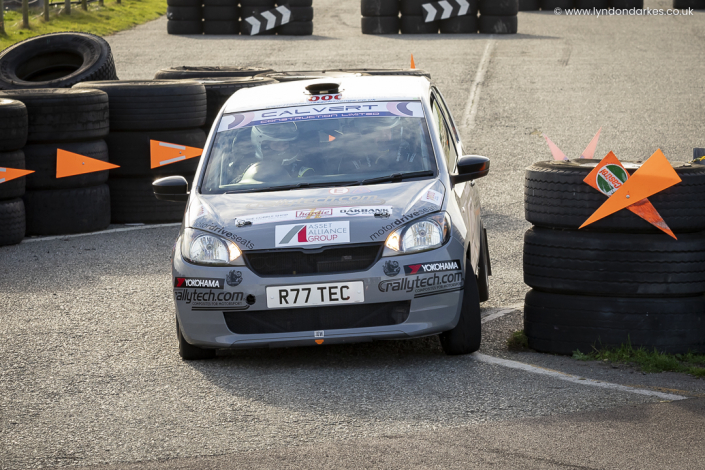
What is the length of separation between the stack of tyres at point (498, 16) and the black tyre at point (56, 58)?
16821 mm

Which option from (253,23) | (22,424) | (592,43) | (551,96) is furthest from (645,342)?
(253,23)

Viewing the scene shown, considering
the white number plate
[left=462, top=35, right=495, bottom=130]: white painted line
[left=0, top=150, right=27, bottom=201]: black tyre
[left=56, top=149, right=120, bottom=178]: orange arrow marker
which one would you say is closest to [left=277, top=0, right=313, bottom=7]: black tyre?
[left=462, top=35, right=495, bottom=130]: white painted line

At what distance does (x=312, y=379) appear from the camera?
209 inches

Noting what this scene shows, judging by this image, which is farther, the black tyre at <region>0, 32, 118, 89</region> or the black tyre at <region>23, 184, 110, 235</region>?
the black tyre at <region>0, 32, 118, 89</region>

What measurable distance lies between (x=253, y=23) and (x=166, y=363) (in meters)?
25.1

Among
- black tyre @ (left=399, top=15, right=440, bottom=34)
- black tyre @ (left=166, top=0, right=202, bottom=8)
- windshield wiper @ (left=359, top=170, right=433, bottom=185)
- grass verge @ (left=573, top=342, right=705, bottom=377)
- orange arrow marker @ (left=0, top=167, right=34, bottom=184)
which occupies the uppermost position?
windshield wiper @ (left=359, top=170, right=433, bottom=185)

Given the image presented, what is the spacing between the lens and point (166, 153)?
1088 centimetres

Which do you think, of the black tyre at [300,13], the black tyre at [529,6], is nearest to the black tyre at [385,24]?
the black tyre at [300,13]

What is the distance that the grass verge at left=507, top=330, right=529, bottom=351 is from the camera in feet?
19.2

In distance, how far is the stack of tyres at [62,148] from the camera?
1030cm

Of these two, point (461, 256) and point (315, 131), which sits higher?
point (315, 131)

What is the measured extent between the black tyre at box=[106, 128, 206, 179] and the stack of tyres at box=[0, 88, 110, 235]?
0.22 metres

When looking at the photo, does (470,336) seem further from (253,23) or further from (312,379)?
(253,23)

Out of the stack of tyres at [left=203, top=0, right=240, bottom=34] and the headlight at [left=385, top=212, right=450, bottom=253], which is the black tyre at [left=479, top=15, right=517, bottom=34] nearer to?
the stack of tyres at [left=203, top=0, right=240, bottom=34]
